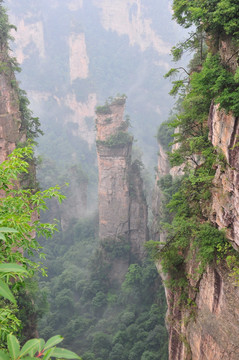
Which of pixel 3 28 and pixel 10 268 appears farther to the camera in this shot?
pixel 3 28

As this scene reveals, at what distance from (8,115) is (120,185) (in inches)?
557

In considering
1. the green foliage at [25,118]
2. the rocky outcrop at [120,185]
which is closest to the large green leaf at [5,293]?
the green foliage at [25,118]

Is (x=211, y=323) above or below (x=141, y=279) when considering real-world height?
above

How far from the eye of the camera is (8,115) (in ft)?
44.8

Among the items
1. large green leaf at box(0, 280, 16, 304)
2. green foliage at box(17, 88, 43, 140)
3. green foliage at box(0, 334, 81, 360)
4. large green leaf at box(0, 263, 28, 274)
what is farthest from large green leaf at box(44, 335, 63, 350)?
green foliage at box(17, 88, 43, 140)

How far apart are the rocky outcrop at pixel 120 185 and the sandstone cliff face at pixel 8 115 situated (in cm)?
1246

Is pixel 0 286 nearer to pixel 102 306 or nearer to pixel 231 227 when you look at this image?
pixel 231 227

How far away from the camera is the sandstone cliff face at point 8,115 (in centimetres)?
1353

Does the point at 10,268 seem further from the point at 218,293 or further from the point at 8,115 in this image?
the point at 8,115

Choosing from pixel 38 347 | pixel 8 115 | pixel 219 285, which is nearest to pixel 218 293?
pixel 219 285

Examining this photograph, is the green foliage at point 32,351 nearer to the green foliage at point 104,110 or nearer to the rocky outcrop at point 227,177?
the rocky outcrop at point 227,177

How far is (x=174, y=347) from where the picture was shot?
9078 millimetres

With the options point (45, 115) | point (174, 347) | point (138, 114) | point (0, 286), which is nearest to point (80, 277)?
point (174, 347)

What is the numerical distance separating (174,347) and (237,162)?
261 inches
